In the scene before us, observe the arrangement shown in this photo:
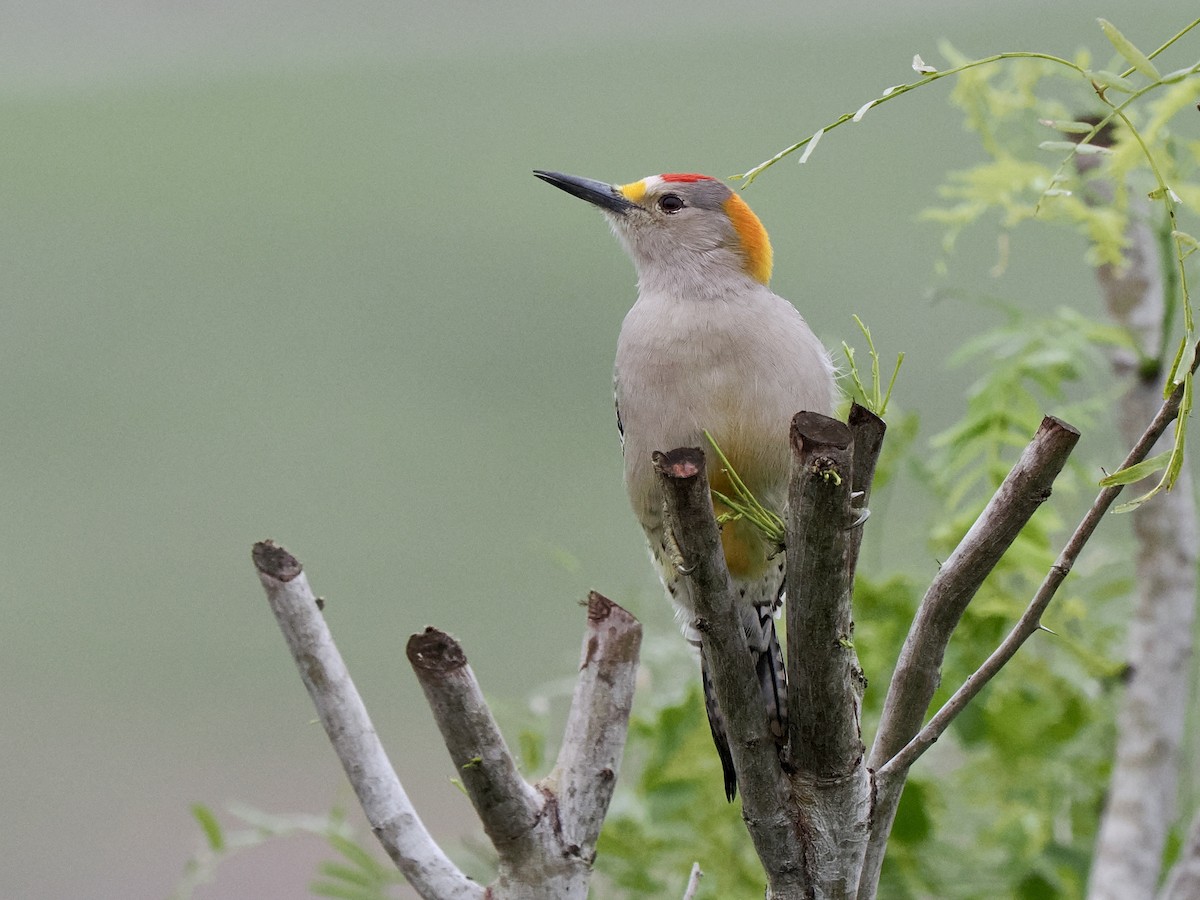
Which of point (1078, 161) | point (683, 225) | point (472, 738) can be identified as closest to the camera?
point (472, 738)

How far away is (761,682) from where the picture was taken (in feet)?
6.08

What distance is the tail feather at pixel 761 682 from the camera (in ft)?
6.16

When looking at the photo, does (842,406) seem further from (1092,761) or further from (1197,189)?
(1092,761)

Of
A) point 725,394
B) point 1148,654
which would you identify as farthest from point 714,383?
point 1148,654

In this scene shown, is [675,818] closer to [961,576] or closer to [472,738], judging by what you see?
[472,738]

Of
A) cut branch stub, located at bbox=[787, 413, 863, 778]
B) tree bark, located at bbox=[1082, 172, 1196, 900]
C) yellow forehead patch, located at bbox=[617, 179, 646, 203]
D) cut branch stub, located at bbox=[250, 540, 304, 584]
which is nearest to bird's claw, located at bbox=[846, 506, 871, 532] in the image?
cut branch stub, located at bbox=[787, 413, 863, 778]

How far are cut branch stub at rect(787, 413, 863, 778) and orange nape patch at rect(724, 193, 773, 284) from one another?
38.5 inches

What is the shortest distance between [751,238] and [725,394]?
488 mm

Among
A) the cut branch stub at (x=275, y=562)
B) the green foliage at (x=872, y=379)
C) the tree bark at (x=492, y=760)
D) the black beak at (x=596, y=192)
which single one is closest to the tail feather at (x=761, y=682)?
the tree bark at (x=492, y=760)

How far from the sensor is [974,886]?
2.68 m

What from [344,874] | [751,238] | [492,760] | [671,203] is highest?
[671,203]

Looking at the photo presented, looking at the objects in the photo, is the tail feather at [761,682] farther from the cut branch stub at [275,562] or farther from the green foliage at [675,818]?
the cut branch stub at [275,562]

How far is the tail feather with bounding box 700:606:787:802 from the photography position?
6.16ft

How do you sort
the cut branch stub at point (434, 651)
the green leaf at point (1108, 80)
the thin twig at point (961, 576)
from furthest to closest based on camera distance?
the cut branch stub at point (434, 651)
the thin twig at point (961, 576)
the green leaf at point (1108, 80)
